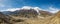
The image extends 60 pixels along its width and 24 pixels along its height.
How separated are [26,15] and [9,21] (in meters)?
0.53

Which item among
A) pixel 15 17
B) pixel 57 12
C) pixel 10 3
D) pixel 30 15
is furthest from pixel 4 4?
pixel 57 12

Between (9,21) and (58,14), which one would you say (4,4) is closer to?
(9,21)

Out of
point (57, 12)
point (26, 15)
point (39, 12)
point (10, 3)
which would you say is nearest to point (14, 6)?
point (10, 3)

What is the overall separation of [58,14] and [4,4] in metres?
1.64

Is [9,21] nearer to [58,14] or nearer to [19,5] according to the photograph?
[19,5]

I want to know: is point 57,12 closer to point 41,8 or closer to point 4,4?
point 41,8

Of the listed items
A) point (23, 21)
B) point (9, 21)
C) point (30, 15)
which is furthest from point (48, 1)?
point (9, 21)

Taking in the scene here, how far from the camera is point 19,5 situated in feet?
14.3

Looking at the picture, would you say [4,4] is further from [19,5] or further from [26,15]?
[26,15]

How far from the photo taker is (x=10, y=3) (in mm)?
4336

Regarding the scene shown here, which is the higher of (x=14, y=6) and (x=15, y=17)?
(x=14, y=6)

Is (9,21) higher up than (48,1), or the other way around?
(48,1)

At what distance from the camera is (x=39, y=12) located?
4449 mm

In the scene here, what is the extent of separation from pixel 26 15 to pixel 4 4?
2.35 ft
